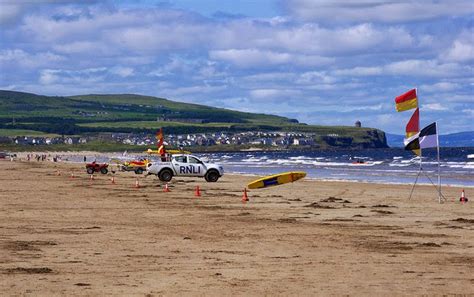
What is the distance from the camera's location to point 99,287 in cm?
1177

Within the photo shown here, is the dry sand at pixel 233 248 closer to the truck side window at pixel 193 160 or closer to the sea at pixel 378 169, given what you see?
the sea at pixel 378 169

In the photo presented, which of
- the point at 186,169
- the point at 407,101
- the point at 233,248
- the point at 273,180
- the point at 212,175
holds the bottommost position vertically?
the point at 233,248

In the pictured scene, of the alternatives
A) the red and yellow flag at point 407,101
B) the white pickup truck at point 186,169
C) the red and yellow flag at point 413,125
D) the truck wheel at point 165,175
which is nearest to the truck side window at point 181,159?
the white pickup truck at point 186,169

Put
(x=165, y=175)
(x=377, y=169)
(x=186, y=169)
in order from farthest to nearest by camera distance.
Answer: (x=377, y=169), (x=165, y=175), (x=186, y=169)

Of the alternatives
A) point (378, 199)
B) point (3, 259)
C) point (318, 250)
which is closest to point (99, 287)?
point (3, 259)

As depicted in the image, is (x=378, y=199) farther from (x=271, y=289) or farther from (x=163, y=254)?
(x=271, y=289)

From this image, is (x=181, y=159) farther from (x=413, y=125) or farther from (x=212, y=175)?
(x=413, y=125)

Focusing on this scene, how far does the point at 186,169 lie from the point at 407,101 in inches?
766

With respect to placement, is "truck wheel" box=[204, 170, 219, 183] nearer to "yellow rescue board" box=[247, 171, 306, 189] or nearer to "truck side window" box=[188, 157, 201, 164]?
"truck side window" box=[188, 157, 201, 164]

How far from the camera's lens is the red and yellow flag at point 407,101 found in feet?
92.8

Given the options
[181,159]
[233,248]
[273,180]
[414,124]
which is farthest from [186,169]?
[233,248]

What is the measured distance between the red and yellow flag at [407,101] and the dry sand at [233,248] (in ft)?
9.66

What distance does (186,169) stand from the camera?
152 ft

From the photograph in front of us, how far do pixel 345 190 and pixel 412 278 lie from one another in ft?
88.0
